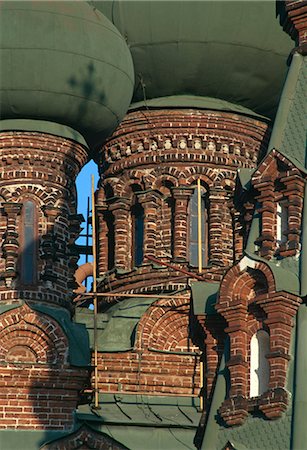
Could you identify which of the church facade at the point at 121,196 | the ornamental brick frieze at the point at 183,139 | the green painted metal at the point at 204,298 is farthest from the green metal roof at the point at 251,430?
the ornamental brick frieze at the point at 183,139

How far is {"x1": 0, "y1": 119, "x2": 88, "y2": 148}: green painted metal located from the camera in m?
36.0

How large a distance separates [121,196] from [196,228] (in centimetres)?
131

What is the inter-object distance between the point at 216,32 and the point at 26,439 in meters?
7.91

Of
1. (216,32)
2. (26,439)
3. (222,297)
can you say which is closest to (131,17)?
(216,32)

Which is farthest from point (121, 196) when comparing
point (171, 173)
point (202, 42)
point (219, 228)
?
point (202, 42)

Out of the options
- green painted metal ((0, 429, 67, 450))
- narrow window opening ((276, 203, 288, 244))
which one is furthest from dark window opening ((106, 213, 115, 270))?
narrow window opening ((276, 203, 288, 244))

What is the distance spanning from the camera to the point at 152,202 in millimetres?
38312

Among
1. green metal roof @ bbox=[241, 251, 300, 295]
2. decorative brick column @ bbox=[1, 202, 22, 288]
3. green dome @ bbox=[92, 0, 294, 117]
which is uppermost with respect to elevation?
green dome @ bbox=[92, 0, 294, 117]

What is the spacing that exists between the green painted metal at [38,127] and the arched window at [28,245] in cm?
107

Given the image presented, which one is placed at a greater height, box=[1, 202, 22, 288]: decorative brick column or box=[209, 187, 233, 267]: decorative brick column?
box=[209, 187, 233, 267]: decorative brick column

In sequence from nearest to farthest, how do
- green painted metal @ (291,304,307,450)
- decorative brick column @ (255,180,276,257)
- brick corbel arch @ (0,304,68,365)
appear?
green painted metal @ (291,304,307,450) < decorative brick column @ (255,180,276,257) < brick corbel arch @ (0,304,68,365)

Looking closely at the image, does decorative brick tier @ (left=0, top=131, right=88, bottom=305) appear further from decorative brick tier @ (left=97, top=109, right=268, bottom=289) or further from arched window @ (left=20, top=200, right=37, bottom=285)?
decorative brick tier @ (left=97, top=109, right=268, bottom=289)

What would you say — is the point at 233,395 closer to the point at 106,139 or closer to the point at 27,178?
the point at 27,178

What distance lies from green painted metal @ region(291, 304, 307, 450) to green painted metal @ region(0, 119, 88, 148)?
38.0ft
